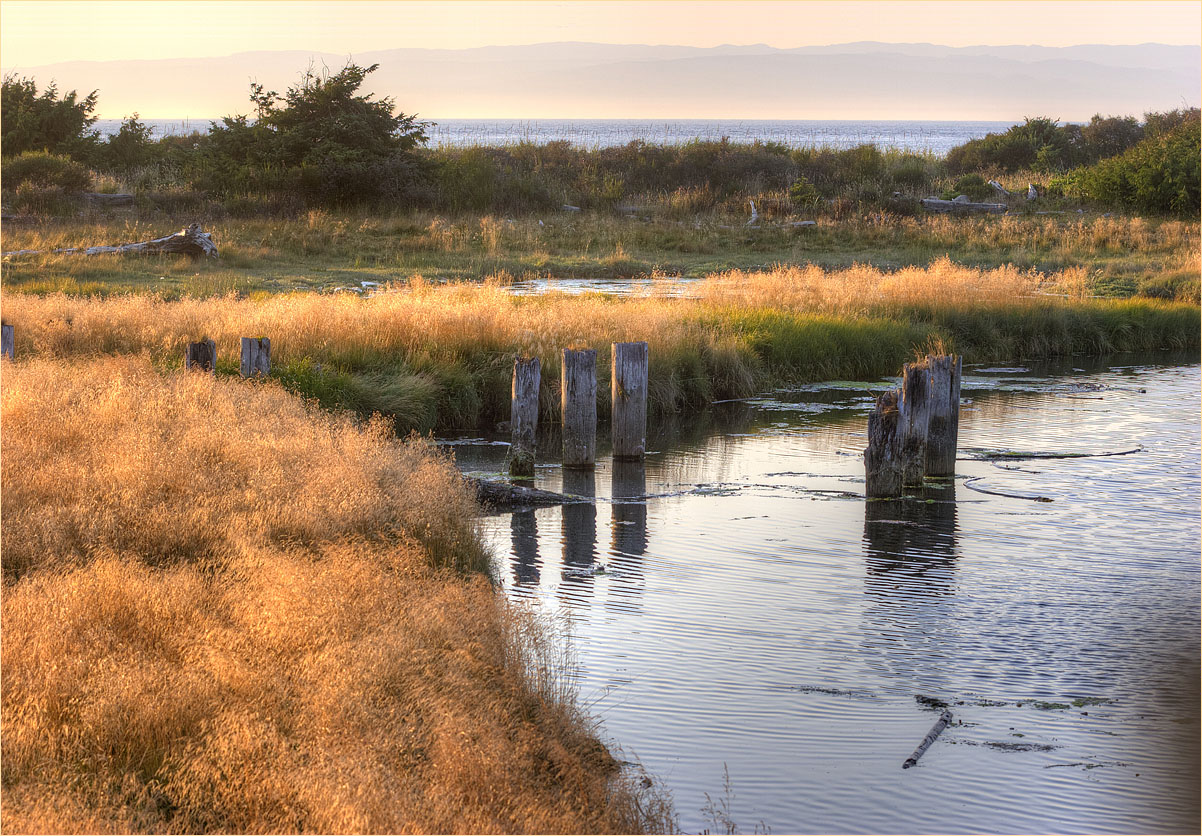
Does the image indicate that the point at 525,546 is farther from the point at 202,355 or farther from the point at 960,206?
the point at 960,206

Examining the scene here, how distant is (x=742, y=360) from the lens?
1684 cm

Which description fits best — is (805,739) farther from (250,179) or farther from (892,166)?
(892,166)

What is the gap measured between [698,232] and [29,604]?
93.3 feet

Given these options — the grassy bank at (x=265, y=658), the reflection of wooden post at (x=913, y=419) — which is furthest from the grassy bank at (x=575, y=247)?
the grassy bank at (x=265, y=658)

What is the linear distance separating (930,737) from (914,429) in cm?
568

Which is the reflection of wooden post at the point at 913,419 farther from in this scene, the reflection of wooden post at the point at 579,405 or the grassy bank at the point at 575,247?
the grassy bank at the point at 575,247

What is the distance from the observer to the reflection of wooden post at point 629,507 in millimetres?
10000

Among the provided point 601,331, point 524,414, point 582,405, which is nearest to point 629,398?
point 582,405

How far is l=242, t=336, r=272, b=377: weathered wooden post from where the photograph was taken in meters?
12.1

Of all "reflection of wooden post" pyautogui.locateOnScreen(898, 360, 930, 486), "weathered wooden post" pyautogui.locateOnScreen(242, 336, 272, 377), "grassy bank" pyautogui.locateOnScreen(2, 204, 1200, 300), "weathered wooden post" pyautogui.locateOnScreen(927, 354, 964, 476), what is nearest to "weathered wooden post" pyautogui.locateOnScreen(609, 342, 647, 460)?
"reflection of wooden post" pyautogui.locateOnScreen(898, 360, 930, 486)

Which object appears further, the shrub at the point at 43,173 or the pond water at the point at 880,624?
the shrub at the point at 43,173

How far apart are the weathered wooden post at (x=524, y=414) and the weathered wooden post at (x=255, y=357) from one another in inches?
100

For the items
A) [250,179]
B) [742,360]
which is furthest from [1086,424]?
[250,179]

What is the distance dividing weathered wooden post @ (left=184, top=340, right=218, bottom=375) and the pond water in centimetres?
266
